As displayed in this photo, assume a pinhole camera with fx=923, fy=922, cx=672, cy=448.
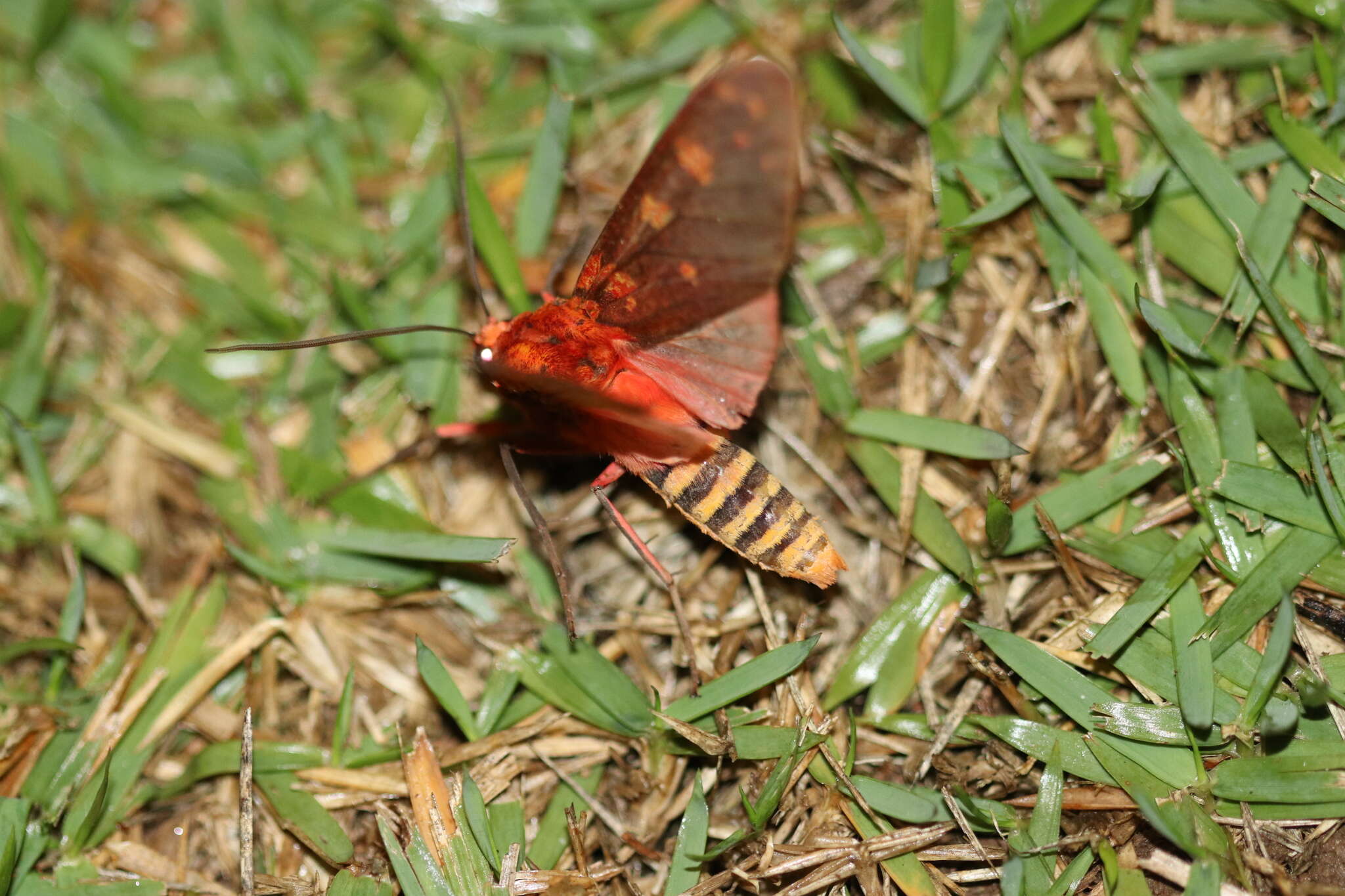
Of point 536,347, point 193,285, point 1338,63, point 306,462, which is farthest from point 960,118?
point 193,285

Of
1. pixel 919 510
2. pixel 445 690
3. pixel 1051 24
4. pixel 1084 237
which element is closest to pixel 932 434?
pixel 919 510

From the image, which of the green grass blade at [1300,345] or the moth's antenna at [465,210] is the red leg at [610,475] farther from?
the green grass blade at [1300,345]

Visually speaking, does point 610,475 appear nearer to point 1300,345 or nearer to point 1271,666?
point 1271,666

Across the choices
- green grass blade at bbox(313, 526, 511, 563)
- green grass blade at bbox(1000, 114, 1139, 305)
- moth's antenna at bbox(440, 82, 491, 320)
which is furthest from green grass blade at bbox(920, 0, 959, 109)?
green grass blade at bbox(313, 526, 511, 563)

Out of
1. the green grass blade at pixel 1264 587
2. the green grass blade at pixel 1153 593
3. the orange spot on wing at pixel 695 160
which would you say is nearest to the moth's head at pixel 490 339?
the orange spot on wing at pixel 695 160

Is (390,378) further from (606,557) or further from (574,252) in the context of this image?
(606,557)

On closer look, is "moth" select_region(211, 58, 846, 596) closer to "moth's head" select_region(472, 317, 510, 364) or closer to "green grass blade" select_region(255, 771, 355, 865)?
"moth's head" select_region(472, 317, 510, 364)

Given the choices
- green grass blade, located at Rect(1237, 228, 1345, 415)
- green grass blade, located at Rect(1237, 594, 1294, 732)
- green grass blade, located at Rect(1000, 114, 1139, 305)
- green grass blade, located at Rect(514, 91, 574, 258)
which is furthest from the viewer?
green grass blade, located at Rect(514, 91, 574, 258)

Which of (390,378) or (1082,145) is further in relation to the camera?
(390,378)
